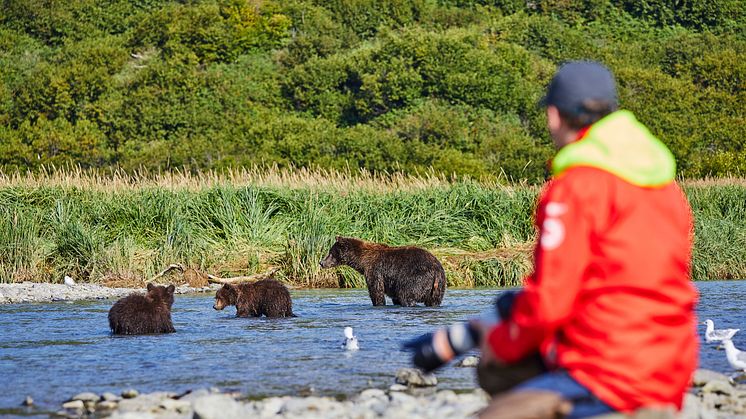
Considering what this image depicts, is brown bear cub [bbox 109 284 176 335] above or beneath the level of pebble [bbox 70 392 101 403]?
above

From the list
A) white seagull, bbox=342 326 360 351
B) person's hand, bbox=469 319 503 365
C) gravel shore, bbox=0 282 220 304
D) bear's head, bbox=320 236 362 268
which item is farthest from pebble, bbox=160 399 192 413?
gravel shore, bbox=0 282 220 304

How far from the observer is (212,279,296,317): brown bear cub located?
512 inches

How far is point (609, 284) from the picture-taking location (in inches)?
138

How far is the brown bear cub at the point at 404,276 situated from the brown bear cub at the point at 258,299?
55.8 inches

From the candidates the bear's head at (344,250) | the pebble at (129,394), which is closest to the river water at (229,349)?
the pebble at (129,394)

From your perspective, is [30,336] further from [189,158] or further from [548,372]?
[189,158]

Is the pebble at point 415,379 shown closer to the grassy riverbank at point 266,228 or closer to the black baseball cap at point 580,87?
the black baseball cap at point 580,87

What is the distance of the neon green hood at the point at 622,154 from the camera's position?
355 cm

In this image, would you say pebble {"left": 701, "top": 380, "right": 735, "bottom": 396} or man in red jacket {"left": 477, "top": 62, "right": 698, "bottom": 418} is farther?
pebble {"left": 701, "top": 380, "right": 735, "bottom": 396}

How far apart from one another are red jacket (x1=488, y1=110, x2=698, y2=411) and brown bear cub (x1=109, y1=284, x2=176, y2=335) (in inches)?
320

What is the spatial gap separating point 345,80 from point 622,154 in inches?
1878

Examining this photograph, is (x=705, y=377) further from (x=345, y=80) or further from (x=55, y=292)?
(x=345, y=80)

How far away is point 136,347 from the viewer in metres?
10.2

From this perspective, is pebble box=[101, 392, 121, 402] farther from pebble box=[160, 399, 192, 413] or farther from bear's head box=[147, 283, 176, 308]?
bear's head box=[147, 283, 176, 308]
